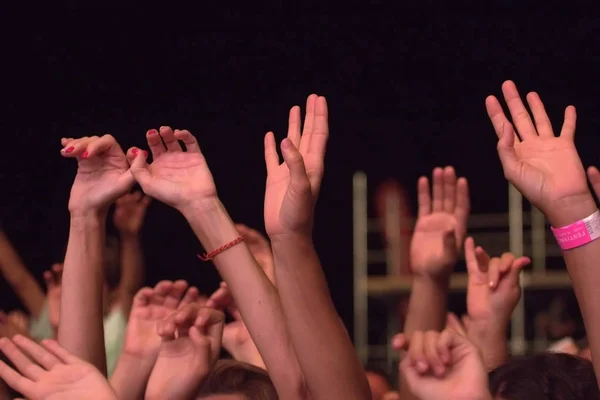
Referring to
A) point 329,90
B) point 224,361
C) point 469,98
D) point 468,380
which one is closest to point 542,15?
point 469,98

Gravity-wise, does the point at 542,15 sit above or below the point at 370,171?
above

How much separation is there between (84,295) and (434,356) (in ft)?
2.40

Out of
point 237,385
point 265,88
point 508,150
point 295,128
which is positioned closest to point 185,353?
point 237,385

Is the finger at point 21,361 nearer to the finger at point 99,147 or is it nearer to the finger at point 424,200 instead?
the finger at point 99,147

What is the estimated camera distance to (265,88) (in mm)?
4195

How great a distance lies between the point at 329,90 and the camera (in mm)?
4160

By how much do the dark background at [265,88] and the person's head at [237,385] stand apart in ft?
7.61

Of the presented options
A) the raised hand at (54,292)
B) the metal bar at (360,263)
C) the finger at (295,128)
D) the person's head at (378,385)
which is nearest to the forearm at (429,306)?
the finger at (295,128)

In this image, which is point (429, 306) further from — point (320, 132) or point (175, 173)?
point (175, 173)

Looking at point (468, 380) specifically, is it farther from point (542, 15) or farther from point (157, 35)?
point (157, 35)

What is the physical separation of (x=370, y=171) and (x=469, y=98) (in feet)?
2.00

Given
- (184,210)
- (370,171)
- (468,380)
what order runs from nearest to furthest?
(468,380) → (184,210) → (370,171)

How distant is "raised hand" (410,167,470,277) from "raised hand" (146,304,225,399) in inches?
16.1

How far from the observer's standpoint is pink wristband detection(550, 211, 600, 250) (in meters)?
1.39
